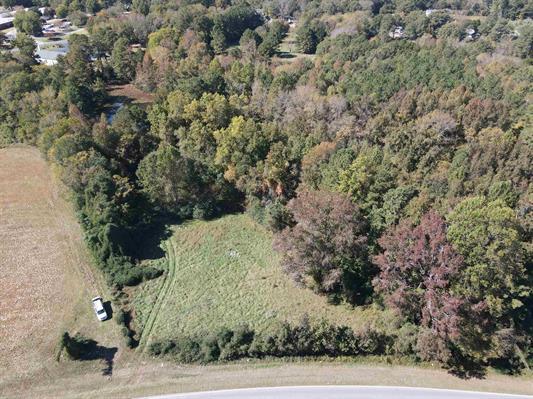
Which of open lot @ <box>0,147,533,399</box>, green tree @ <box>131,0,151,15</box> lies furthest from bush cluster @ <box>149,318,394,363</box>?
green tree @ <box>131,0,151,15</box>

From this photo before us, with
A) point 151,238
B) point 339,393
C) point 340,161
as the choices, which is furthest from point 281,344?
point 151,238

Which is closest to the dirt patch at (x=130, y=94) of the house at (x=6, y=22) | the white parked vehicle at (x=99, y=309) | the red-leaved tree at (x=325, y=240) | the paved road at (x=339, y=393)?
the white parked vehicle at (x=99, y=309)

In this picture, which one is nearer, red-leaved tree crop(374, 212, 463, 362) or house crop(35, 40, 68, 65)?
red-leaved tree crop(374, 212, 463, 362)

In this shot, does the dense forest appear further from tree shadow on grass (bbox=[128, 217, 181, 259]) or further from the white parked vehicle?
the white parked vehicle

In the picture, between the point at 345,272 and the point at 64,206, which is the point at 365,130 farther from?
the point at 64,206

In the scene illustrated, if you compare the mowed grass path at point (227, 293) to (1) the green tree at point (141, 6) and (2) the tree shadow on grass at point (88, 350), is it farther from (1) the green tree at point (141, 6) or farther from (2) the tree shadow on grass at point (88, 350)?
(1) the green tree at point (141, 6)

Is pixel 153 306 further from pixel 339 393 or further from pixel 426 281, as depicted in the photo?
pixel 426 281

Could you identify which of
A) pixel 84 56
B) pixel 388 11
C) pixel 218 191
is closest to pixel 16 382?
pixel 218 191

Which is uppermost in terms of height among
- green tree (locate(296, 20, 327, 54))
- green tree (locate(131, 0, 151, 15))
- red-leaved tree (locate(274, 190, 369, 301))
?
green tree (locate(131, 0, 151, 15))
